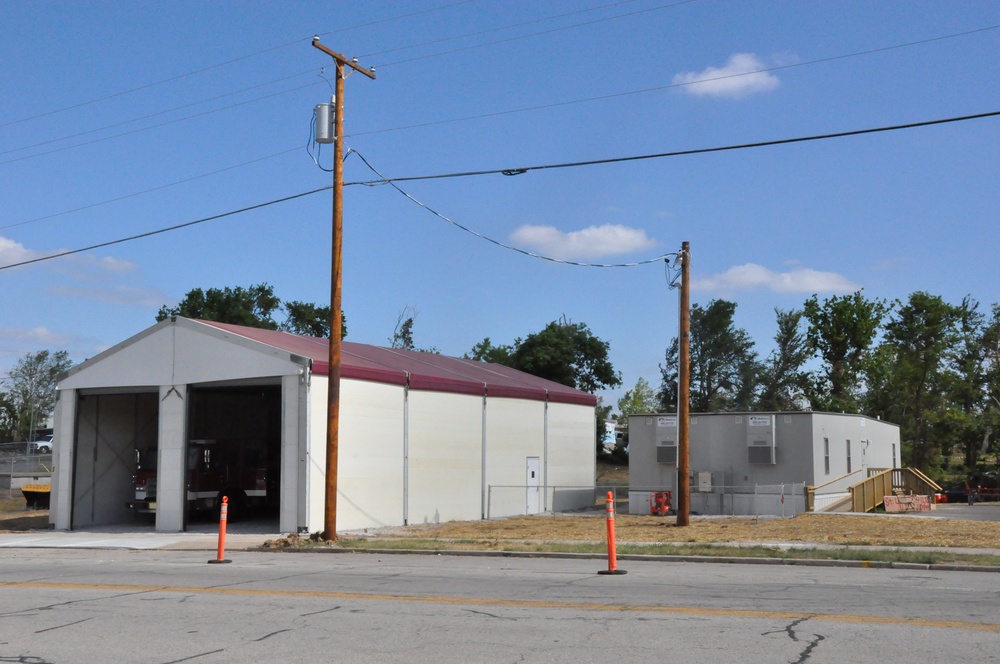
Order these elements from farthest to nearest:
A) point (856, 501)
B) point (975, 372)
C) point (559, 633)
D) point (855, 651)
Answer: point (975, 372)
point (856, 501)
point (559, 633)
point (855, 651)

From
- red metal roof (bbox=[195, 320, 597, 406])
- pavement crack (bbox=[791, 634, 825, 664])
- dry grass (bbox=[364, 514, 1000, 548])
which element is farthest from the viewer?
red metal roof (bbox=[195, 320, 597, 406])

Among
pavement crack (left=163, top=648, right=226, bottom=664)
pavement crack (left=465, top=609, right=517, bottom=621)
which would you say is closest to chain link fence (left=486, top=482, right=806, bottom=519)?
pavement crack (left=465, top=609, right=517, bottom=621)

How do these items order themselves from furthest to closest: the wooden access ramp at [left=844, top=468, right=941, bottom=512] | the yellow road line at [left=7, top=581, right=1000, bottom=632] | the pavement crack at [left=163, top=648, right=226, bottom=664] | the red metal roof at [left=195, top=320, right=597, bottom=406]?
1. the wooden access ramp at [left=844, top=468, right=941, bottom=512]
2. the red metal roof at [left=195, top=320, right=597, bottom=406]
3. the yellow road line at [left=7, top=581, right=1000, bottom=632]
4. the pavement crack at [left=163, top=648, right=226, bottom=664]

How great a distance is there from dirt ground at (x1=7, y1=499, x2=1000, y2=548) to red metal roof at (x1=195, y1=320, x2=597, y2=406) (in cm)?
438

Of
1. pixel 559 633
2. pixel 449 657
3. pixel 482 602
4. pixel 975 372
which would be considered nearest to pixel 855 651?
pixel 559 633

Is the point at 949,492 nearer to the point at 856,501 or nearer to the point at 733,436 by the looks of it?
the point at 856,501

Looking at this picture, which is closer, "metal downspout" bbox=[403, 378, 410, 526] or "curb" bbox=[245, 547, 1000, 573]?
"curb" bbox=[245, 547, 1000, 573]

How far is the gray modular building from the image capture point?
31250 millimetres

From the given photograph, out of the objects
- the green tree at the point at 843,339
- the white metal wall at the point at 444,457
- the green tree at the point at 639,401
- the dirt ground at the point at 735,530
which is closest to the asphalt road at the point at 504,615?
the dirt ground at the point at 735,530

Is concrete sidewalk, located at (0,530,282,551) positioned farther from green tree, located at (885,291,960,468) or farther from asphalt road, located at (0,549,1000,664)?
green tree, located at (885,291,960,468)

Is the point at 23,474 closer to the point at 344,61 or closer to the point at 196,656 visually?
the point at 344,61

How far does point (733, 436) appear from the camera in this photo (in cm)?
3244

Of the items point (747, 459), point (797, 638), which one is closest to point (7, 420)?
point (747, 459)

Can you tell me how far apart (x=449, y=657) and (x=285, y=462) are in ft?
59.3
